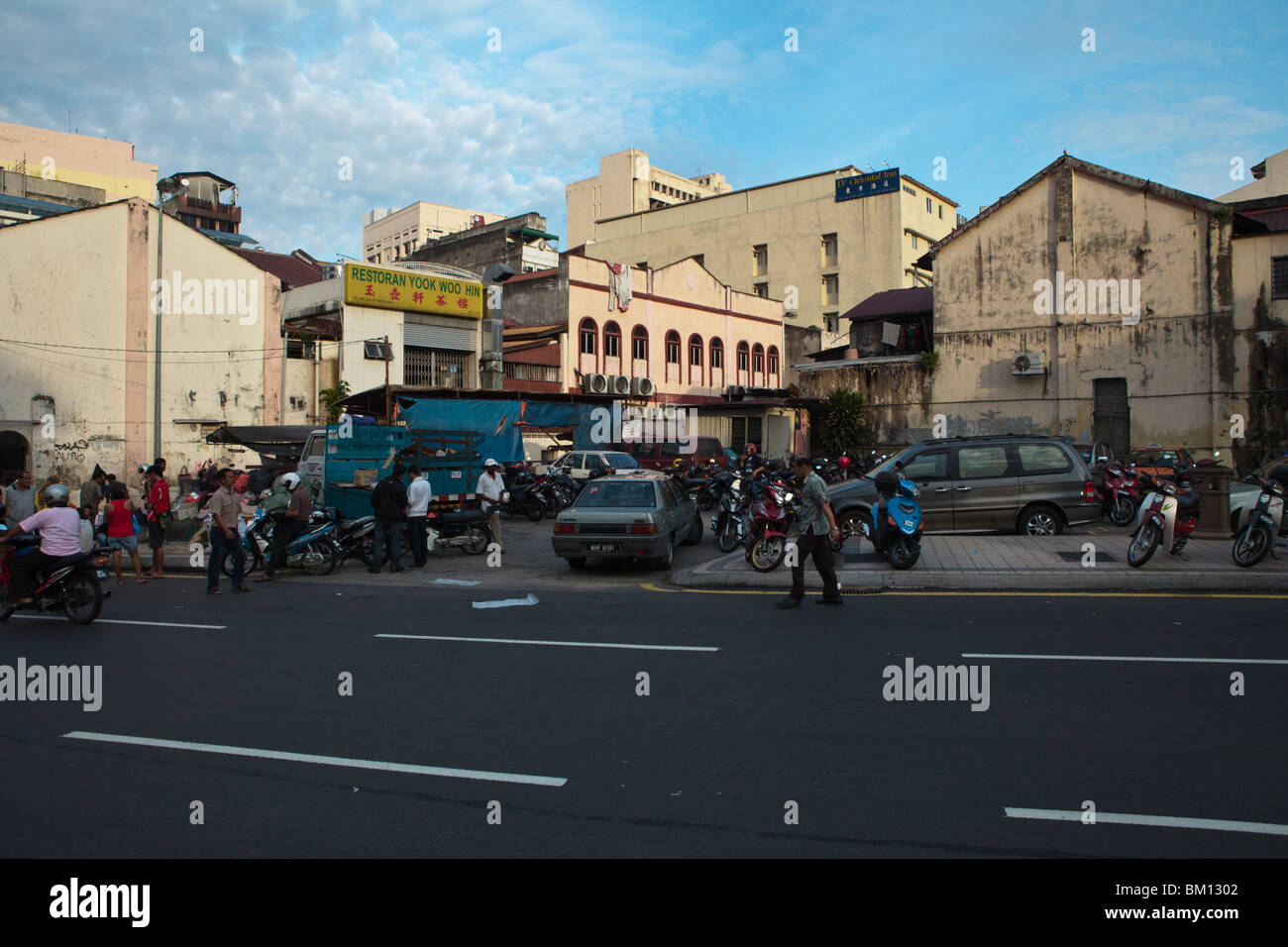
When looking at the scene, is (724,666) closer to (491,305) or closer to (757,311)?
(491,305)

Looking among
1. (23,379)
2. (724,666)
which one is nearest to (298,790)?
(724,666)

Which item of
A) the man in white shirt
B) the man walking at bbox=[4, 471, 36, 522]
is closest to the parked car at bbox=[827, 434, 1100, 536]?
the man in white shirt

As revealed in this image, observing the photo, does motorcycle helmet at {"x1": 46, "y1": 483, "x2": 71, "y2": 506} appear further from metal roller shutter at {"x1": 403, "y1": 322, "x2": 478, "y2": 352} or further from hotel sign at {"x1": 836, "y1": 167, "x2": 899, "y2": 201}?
hotel sign at {"x1": 836, "y1": 167, "x2": 899, "y2": 201}

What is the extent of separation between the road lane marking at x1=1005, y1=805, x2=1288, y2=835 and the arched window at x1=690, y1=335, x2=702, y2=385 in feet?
130

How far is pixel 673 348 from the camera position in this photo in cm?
4225

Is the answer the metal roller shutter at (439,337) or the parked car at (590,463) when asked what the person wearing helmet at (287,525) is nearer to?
A: the parked car at (590,463)

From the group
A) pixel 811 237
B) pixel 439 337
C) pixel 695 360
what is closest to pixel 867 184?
pixel 811 237

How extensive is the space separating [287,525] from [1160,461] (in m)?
19.3

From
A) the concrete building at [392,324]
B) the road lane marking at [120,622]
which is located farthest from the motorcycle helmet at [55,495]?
the concrete building at [392,324]

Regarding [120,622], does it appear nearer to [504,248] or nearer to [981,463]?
[981,463]

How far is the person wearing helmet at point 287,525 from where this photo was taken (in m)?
13.1
